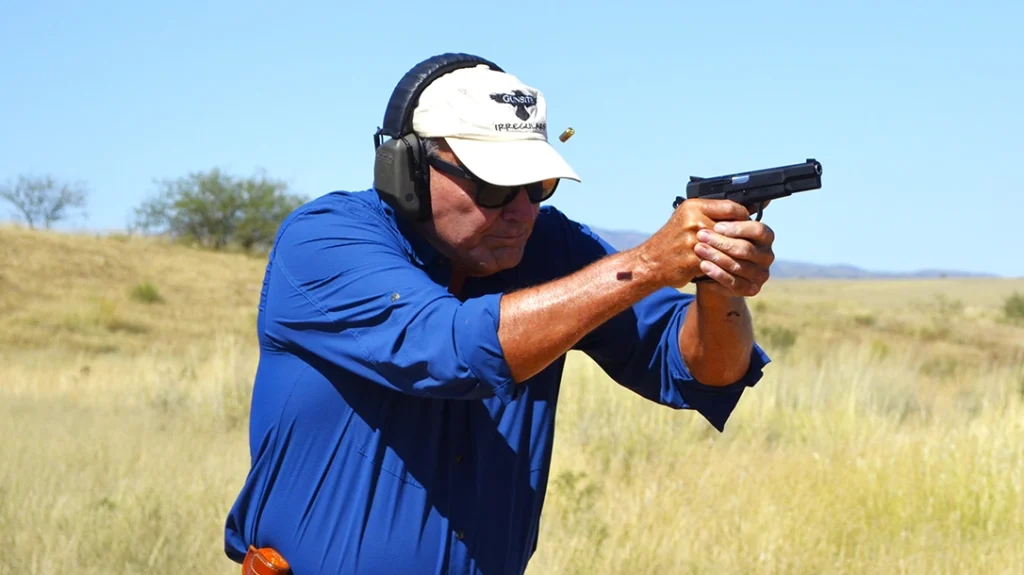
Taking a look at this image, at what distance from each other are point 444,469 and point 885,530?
13.3 ft

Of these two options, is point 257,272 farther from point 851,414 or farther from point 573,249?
point 573,249

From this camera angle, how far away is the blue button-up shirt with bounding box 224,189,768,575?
A: 7.17 feet

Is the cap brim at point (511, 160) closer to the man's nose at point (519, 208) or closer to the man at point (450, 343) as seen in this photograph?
the man at point (450, 343)

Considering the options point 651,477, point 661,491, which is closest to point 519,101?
point 661,491

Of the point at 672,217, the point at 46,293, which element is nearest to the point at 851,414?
the point at 672,217

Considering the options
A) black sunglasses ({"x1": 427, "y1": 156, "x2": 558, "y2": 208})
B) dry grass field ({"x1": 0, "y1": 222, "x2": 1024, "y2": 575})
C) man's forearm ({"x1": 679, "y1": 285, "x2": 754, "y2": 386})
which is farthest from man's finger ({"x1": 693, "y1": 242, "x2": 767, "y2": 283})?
dry grass field ({"x1": 0, "y1": 222, "x2": 1024, "y2": 575})

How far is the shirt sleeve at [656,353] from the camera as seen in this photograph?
2787 mm

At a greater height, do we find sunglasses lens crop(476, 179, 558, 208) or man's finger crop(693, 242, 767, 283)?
sunglasses lens crop(476, 179, 558, 208)

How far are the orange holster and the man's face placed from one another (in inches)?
30.3

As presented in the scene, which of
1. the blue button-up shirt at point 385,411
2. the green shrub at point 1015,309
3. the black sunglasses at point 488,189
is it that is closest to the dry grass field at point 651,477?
the blue button-up shirt at point 385,411

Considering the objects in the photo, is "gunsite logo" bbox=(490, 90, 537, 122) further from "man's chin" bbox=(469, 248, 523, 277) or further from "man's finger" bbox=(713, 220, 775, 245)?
"man's finger" bbox=(713, 220, 775, 245)

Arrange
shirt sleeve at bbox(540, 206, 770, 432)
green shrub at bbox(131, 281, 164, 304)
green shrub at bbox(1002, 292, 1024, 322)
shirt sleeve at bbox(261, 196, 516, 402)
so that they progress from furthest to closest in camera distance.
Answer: green shrub at bbox(1002, 292, 1024, 322), green shrub at bbox(131, 281, 164, 304), shirt sleeve at bbox(540, 206, 770, 432), shirt sleeve at bbox(261, 196, 516, 402)

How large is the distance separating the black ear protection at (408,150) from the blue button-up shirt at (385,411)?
72 mm

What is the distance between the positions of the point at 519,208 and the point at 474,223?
11 centimetres
